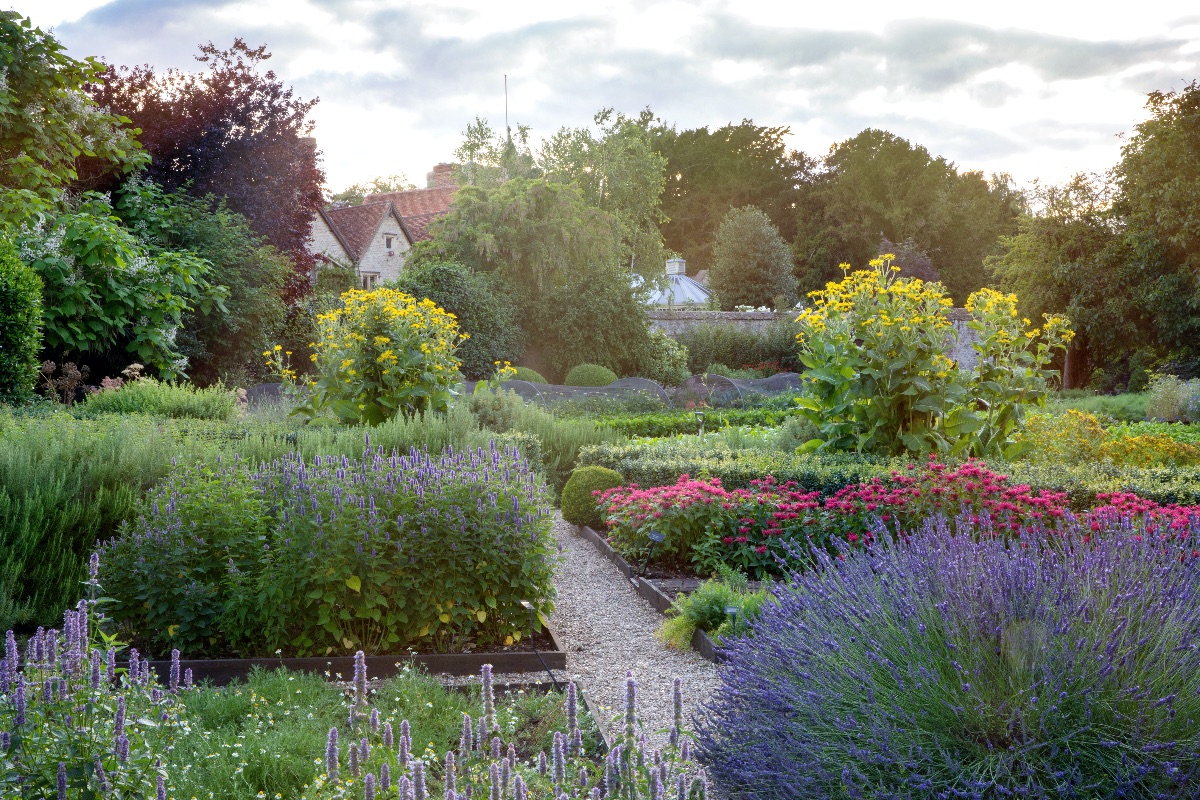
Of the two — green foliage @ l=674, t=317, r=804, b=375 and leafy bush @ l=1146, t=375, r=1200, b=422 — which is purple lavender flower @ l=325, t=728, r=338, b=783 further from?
green foliage @ l=674, t=317, r=804, b=375

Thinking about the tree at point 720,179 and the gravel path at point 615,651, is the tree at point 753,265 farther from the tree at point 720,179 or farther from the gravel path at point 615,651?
the gravel path at point 615,651

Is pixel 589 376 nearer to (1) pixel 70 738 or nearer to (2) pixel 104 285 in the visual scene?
(2) pixel 104 285

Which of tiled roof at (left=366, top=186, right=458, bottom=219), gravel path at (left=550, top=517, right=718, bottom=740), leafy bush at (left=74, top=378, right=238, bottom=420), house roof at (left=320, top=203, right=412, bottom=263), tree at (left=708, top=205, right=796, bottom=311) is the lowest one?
gravel path at (left=550, top=517, right=718, bottom=740)

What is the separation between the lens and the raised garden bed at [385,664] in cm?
407

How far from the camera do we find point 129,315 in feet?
36.1

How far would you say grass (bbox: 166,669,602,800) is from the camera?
2766mm

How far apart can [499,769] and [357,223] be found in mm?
32578

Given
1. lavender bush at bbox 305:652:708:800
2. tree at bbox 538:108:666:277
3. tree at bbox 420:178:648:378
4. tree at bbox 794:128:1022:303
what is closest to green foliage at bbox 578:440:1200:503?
lavender bush at bbox 305:652:708:800

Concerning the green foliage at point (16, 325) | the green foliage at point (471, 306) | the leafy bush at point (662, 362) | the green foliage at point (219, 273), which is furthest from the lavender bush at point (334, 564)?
the leafy bush at point (662, 362)

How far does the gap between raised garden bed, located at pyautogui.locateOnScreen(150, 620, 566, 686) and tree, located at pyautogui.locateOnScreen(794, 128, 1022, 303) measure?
37481 mm

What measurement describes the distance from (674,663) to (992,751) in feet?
7.86

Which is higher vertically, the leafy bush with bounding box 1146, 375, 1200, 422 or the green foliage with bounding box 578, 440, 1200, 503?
the green foliage with bounding box 578, 440, 1200, 503

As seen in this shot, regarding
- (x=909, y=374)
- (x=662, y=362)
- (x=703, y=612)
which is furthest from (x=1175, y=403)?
(x=703, y=612)

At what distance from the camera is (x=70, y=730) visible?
215cm
